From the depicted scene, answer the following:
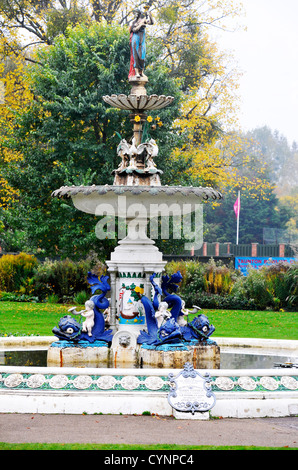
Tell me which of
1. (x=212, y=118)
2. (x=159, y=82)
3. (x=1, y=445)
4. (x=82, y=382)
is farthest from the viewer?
(x=212, y=118)

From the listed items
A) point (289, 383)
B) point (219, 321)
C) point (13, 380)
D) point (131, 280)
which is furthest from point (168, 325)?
point (219, 321)

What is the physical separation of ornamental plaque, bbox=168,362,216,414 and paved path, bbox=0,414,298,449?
173mm

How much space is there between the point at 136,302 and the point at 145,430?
10.8ft

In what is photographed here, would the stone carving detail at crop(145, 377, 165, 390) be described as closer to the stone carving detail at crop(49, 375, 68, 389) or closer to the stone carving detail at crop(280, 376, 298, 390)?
the stone carving detail at crop(49, 375, 68, 389)

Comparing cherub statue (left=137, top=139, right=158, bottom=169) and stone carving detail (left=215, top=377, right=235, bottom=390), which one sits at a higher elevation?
cherub statue (left=137, top=139, right=158, bottom=169)

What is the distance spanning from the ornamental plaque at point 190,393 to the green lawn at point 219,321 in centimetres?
597

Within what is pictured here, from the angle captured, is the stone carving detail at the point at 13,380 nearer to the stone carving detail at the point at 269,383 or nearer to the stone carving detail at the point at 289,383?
the stone carving detail at the point at 269,383

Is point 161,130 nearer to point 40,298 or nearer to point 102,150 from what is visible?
point 102,150

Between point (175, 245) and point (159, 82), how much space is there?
5.00m

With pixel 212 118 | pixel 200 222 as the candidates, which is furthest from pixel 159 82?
pixel 212 118

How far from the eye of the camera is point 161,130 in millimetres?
21281

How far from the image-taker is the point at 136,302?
9.76 m

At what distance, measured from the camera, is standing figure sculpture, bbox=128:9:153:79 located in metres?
10.7

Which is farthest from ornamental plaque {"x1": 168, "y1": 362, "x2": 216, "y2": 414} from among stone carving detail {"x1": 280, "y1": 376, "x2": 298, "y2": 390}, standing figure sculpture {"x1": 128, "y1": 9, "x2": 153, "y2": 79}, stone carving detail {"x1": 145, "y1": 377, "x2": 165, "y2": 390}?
standing figure sculpture {"x1": 128, "y1": 9, "x2": 153, "y2": 79}
